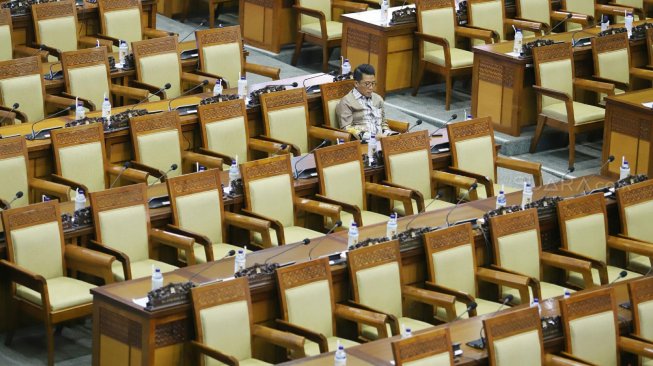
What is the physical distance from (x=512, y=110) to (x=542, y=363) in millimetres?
3404

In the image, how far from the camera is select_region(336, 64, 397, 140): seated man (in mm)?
8267

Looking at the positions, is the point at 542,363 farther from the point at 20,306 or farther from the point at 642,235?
the point at 20,306

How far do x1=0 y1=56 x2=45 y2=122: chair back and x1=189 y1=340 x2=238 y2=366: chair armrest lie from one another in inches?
110

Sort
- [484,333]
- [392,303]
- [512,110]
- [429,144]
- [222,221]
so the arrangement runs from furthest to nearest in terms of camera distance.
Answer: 1. [512,110]
2. [429,144]
3. [222,221]
4. [392,303]
5. [484,333]

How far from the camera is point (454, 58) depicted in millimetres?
9656

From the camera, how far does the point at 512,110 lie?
30.3 feet

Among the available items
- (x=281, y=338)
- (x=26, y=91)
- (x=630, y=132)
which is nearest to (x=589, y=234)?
(x=630, y=132)

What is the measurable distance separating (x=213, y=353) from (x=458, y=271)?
1.37m

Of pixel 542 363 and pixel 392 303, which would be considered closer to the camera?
pixel 542 363

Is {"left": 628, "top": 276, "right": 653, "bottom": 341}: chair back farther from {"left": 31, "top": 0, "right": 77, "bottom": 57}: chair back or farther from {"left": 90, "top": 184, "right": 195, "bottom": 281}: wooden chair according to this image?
{"left": 31, "top": 0, "right": 77, "bottom": 57}: chair back

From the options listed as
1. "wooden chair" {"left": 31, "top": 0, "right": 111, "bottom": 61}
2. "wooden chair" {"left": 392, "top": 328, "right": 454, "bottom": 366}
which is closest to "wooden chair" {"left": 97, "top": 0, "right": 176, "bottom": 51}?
"wooden chair" {"left": 31, "top": 0, "right": 111, "bottom": 61}

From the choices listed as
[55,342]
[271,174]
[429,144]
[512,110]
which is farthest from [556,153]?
[55,342]

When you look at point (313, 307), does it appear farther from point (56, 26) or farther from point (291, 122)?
point (56, 26)

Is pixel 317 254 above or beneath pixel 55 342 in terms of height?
above
